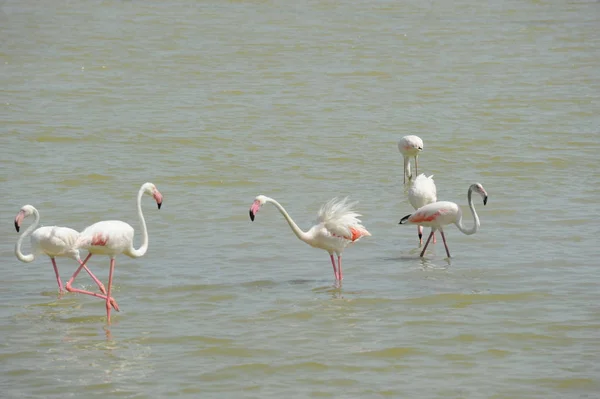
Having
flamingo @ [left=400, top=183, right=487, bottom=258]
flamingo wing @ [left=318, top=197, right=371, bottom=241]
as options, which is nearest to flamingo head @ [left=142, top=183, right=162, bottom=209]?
flamingo wing @ [left=318, top=197, right=371, bottom=241]

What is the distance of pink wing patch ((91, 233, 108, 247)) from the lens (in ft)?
27.0

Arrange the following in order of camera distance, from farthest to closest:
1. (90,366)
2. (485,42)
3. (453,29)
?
(453,29), (485,42), (90,366)

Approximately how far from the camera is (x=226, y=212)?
12.0 meters

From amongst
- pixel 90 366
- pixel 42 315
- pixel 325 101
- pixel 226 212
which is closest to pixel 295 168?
pixel 226 212

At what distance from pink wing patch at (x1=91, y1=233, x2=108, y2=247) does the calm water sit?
1.96 ft

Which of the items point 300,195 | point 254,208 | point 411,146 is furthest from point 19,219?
point 411,146

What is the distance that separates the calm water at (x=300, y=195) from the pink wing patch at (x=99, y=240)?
1.96 ft

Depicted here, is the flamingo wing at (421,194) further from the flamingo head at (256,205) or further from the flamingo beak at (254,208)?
the flamingo beak at (254,208)

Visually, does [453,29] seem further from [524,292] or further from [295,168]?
[524,292]

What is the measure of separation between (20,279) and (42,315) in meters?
1.05

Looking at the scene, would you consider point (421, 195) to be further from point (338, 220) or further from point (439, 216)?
point (338, 220)

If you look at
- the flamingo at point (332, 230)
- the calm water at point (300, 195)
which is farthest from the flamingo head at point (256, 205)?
the calm water at point (300, 195)

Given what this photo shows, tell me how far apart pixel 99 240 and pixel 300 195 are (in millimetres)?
4763

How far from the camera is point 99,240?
8.24 metres
